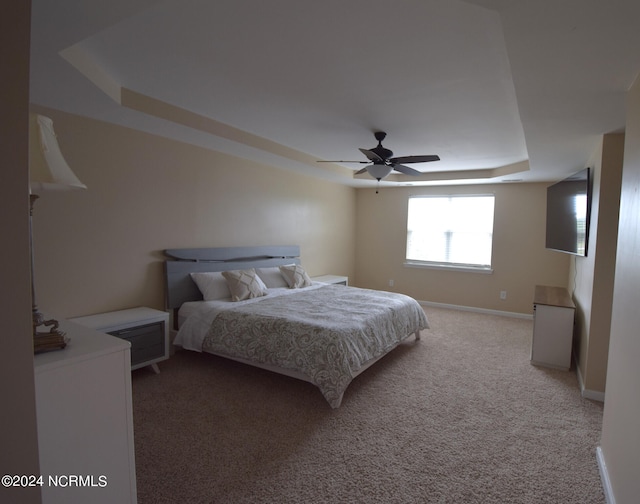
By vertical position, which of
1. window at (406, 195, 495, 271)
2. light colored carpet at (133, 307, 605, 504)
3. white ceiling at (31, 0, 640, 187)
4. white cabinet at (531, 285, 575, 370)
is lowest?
A: light colored carpet at (133, 307, 605, 504)

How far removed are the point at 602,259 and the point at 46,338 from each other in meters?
3.78

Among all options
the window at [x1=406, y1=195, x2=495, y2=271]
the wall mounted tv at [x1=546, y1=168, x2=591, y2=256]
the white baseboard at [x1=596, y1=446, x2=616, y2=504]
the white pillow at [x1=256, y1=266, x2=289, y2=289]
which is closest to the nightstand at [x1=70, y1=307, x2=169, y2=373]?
the white pillow at [x1=256, y1=266, x2=289, y2=289]

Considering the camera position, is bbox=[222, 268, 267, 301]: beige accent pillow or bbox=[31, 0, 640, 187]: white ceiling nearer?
bbox=[31, 0, 640, 187]: white ceiling

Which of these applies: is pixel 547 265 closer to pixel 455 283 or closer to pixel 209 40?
pixel 455 283

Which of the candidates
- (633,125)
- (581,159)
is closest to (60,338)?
(633,125)

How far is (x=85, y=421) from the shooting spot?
4.39 ft

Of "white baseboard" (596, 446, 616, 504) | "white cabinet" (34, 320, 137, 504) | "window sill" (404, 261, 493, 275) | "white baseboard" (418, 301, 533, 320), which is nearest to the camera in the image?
"white cabinet" (34, 320, 137, 504)

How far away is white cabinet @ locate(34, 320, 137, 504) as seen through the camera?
1.23 meters

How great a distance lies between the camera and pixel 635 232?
1.66 meters

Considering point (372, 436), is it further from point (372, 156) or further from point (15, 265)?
point (372, 156)

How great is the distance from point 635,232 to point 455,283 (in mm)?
4704

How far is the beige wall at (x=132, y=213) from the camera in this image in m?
2.91

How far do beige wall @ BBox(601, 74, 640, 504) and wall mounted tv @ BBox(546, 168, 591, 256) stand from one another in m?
1.50

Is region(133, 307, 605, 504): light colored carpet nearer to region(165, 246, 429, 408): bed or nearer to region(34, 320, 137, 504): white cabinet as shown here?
region(165, 246, 429, 408): bed
